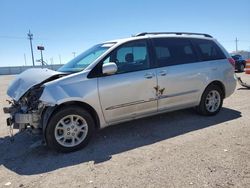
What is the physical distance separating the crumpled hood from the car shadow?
0.97 meters

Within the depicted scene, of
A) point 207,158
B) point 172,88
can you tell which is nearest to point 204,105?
point 172,88

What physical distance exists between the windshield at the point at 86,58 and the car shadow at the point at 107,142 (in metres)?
1.42

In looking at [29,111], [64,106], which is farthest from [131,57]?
[29,111]

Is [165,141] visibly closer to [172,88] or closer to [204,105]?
[172,88]

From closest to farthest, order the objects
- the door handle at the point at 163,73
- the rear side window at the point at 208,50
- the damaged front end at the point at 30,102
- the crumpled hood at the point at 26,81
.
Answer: the damaged front end at the point at 30,102
the crumpled hood at the point at 26,81
the door handle at the point at 163,73
the rear side window at the point at 208,50

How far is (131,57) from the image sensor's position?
530cm

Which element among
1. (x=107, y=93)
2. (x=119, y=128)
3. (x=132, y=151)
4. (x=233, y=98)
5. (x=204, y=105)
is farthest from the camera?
(x=233, y=98)

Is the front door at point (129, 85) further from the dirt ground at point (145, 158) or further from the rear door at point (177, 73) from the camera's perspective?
the dirt ground at point (145, 158)

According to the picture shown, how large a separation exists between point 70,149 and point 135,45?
7.65 feet

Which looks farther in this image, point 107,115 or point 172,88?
point 172,88

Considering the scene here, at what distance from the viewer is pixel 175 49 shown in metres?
5.94

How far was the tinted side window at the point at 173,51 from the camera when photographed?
563 cm

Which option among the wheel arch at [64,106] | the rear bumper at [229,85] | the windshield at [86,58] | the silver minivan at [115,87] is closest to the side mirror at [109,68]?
the silver minivan at [115,87]

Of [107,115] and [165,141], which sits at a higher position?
[107,115]
